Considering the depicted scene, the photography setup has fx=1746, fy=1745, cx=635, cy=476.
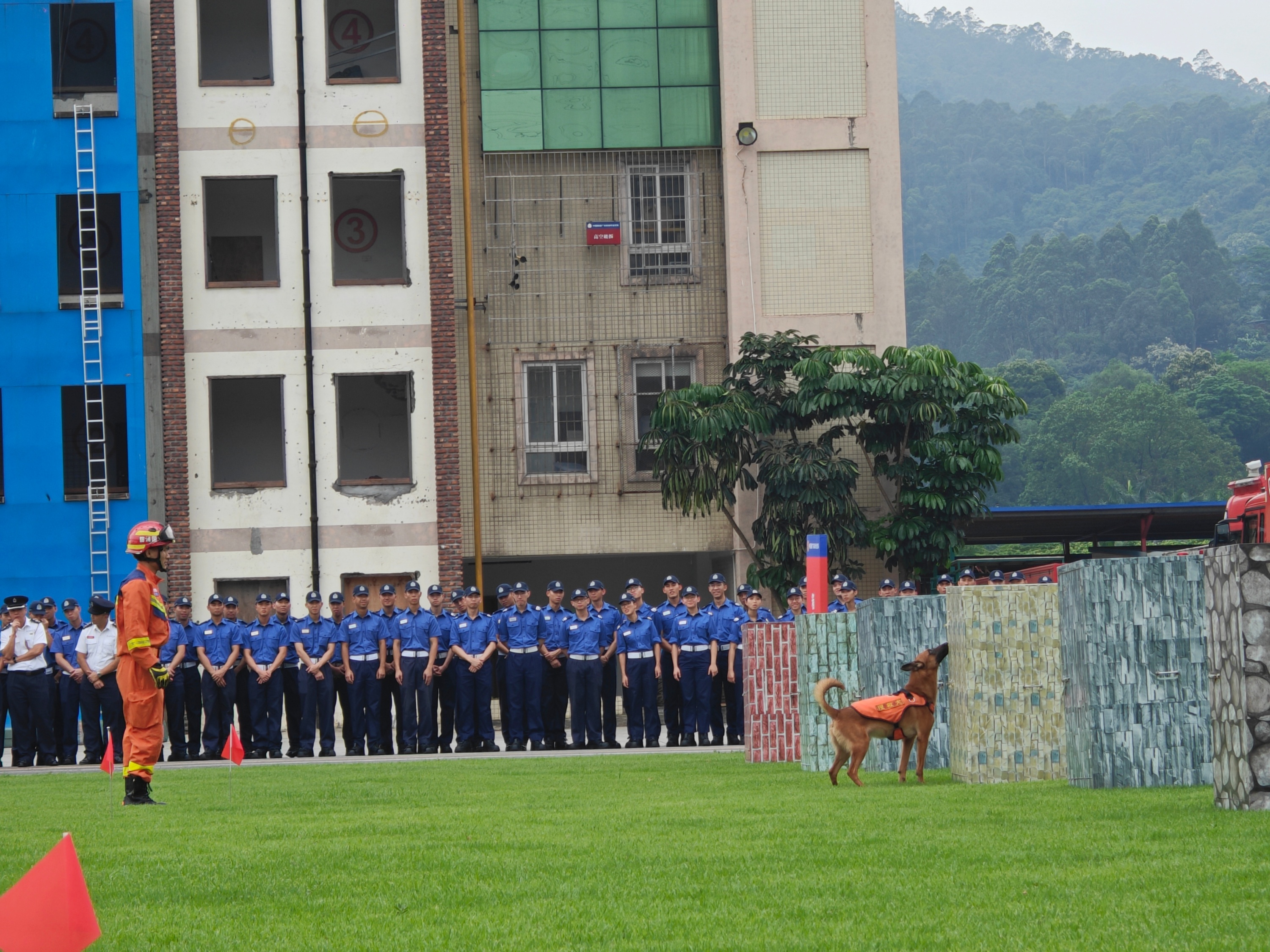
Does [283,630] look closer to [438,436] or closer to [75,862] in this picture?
[438,436]

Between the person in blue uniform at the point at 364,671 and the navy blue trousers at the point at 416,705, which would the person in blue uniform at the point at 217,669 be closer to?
the person in blue uniform at the point at 364,671

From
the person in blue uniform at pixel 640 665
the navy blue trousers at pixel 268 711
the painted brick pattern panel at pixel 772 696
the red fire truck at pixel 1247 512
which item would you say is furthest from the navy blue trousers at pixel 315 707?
the red fire truck at pixel 1247 512

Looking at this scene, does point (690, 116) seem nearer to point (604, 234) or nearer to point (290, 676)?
point (604, 234)

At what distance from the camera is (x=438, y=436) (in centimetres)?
3069

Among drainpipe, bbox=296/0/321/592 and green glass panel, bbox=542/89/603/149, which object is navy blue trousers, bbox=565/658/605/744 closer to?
drainpipe, bbox=296/0/321/592

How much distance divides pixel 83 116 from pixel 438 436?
8285mm

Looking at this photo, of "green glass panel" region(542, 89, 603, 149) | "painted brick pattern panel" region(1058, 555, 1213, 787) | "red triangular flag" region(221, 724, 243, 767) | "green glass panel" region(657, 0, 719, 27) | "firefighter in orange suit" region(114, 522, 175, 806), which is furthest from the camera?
"green glass panel" region(657, 0, 719, 27)

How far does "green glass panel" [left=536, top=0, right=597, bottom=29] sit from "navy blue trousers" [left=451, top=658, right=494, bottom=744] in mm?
13514

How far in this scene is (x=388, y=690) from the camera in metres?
23.3

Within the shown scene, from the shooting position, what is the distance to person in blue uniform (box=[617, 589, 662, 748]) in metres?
22.9

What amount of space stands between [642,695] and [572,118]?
41.2 ft

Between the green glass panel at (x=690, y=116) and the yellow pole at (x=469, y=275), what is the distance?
357 cm

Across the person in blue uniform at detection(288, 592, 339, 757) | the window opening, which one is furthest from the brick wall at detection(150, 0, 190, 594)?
the person in blue uniform at detection(288, 592, 339, 757)

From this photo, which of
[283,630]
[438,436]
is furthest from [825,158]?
[283,630]
